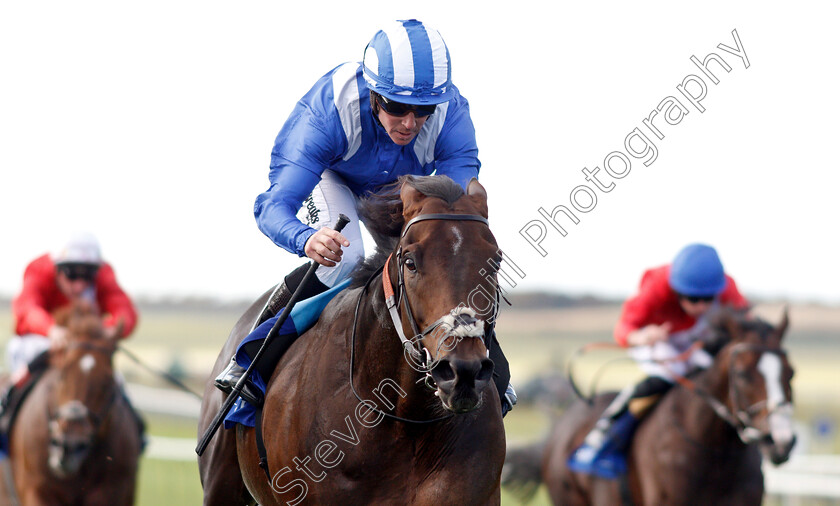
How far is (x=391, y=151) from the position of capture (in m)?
4.25

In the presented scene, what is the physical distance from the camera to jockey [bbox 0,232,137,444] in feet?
26.9

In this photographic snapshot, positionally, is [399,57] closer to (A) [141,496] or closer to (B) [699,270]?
(B) [699,270]

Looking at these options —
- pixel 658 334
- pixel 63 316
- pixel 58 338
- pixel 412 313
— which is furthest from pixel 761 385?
pixel 63 316

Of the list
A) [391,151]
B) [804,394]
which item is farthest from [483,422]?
[804,394]

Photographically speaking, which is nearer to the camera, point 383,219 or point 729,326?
point 383,219

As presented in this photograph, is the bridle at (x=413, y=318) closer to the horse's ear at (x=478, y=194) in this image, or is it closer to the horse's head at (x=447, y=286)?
the horse's head at (x=447, y=286)

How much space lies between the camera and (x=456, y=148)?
429cm

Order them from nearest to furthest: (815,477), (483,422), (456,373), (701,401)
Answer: (456,373) < (483,422) < (701,401) < (815,477)

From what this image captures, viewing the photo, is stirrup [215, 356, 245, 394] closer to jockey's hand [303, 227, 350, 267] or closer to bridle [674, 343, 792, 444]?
jockey's hand [303, 227, 350, 267]

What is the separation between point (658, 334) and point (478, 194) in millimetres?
4550

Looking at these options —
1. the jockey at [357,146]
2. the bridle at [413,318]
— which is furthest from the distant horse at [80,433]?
A: the bridle at [413,318]

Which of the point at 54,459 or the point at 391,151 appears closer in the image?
the point at 391,151

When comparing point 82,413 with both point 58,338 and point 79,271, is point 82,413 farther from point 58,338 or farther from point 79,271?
point 79,271

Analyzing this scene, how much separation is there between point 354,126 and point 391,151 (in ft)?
0.63
